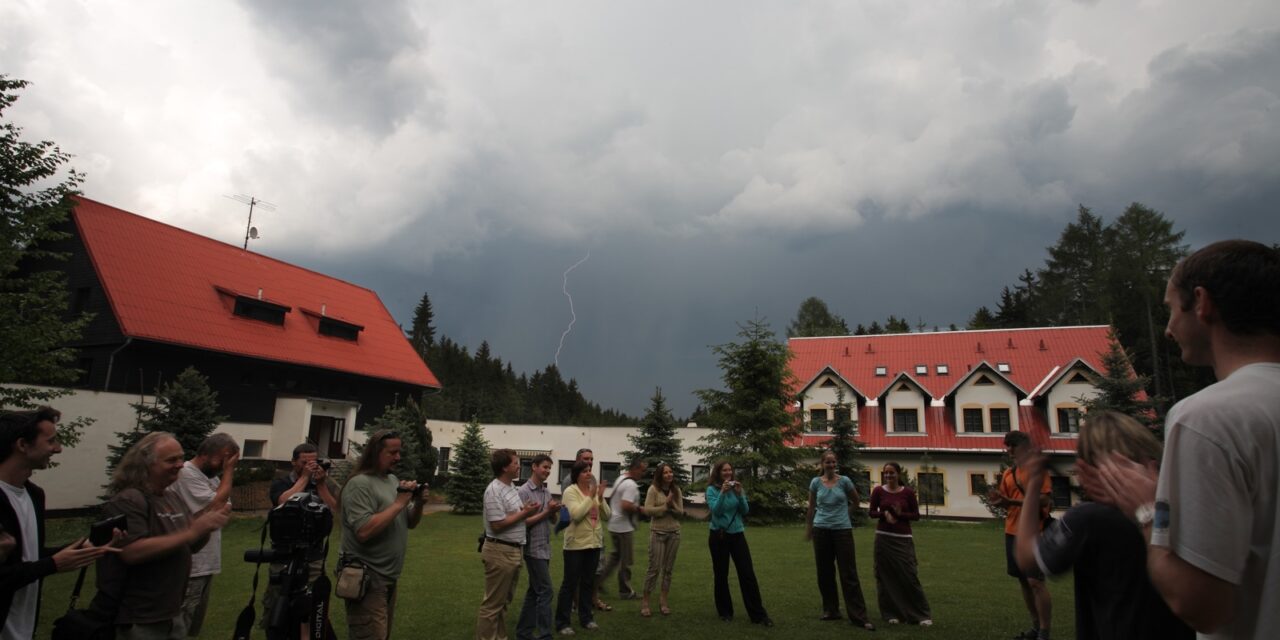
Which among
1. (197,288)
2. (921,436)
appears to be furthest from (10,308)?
(921,436)

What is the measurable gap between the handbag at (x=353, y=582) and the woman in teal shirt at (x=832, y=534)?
18.4 feet

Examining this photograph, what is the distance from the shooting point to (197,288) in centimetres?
2975

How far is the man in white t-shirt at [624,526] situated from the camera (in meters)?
9.84

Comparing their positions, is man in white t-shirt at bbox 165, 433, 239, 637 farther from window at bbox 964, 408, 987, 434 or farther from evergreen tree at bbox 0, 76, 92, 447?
window at bbox 964, 408, 987, 434

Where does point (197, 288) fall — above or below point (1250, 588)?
above

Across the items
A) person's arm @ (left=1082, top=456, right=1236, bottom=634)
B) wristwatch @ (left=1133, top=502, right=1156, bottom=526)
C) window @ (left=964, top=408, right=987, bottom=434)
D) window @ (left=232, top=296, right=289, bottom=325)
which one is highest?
window @ (left=232, top=296, right=289, bottom=325)

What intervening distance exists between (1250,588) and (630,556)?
9.67 meters

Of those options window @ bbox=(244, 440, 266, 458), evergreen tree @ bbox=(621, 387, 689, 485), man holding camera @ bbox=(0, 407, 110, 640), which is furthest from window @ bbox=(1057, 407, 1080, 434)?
window @ bbox=(244, 440, 266, 458)

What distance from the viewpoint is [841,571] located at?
848 centimetres

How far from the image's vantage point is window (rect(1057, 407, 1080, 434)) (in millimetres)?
31484

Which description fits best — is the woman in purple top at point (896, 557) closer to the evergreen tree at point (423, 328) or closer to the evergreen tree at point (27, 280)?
the evergreen tree at point (27, 280)

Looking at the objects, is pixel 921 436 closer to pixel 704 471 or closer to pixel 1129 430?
pixel 704 471

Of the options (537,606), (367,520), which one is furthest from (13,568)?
(537,606)

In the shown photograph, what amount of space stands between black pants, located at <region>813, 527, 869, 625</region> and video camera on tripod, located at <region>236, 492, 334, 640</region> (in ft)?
20.3
